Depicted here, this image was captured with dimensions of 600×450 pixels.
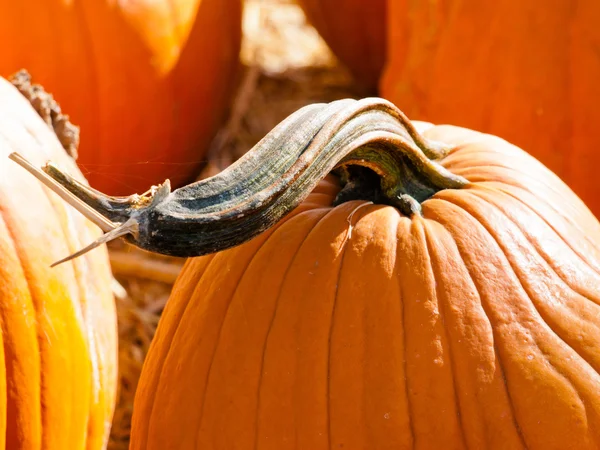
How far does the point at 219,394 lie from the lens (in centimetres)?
153

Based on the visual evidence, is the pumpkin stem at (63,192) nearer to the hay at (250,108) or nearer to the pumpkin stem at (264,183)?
the pumpkin stem at (264,183)

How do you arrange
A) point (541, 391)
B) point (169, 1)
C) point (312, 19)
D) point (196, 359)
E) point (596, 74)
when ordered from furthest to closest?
point (312, 19)
point (169, 1)
point (596, 74)
point (196, 359)
point (541, 391)

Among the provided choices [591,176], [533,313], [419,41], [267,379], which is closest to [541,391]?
[533,313]

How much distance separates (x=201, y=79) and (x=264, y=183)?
1.78 m

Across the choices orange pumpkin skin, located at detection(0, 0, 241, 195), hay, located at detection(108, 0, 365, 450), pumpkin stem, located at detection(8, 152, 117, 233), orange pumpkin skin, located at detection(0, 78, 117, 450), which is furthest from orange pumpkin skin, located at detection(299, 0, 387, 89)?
pumpkin stem, located at detection(8, 152, 117, 233)

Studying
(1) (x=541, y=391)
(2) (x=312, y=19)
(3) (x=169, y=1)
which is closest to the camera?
(1) (x=541, y=391)

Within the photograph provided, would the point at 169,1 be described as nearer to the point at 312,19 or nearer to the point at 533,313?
the point at 312,19

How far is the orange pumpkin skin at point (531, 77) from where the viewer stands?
255 centimetres

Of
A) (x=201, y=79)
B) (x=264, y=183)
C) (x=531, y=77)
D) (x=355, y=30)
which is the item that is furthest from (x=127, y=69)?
(x=264, y=183)

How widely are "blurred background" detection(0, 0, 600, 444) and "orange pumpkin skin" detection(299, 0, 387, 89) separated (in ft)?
1.81

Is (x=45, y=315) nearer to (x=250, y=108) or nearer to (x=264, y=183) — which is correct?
(x=264, y=183)

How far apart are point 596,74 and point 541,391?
134 cm

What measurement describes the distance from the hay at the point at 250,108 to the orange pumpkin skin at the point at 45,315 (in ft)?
1.13

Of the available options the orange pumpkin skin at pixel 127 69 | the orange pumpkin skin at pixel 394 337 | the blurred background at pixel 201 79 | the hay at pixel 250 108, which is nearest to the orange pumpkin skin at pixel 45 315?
the orange pumpkin skin at pixel 394 337
